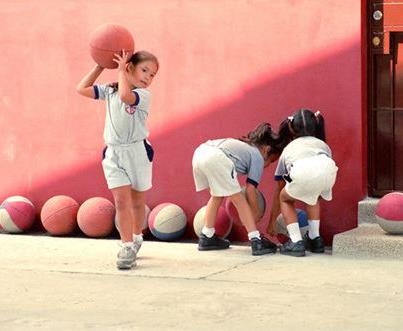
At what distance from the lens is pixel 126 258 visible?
7.58 m

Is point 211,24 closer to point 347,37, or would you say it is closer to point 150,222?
point 347,37

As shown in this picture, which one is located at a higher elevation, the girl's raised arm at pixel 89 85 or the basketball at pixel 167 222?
the girl's raised arm at pixel 89 85

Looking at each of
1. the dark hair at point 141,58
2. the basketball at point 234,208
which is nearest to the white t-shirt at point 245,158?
the basketball at point 234,208

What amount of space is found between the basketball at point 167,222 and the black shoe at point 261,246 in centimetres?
97

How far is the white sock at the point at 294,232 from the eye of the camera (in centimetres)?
821

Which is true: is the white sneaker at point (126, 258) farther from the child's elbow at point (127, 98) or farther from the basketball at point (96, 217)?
the basketball at point (96, 217)

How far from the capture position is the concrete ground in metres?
5.83

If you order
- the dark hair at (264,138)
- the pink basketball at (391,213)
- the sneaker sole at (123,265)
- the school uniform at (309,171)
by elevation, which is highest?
the dark hair at (264,138)

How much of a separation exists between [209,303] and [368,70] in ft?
11.4

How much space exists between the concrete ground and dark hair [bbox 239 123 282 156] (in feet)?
2.94

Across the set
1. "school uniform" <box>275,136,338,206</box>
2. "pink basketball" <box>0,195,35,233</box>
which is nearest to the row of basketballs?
"pink basketball" <box>0,195,35,233</box>

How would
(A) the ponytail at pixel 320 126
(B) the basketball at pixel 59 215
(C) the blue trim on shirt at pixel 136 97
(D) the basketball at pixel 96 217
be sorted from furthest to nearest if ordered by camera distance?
(B) the basketball at pixel 59 215
(D) the basketball at pixel 96 217
(A) the ponytail at pixel 320 126
(C) the blue trim on shirt at pixel 136 97

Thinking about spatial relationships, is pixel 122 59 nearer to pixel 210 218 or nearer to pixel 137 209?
pixel 137 209

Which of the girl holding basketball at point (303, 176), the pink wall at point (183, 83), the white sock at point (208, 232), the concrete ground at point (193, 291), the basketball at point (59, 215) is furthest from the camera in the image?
the basketball at point (59, 215)
